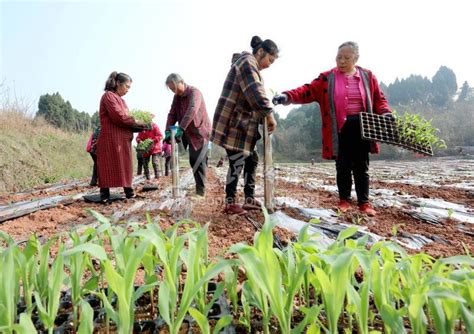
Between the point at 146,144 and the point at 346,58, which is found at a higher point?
the point at 346,58

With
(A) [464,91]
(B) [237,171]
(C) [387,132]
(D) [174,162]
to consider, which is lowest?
(B) [237,171]

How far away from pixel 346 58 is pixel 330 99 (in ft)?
1.15

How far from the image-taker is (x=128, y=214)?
3061 millimetres

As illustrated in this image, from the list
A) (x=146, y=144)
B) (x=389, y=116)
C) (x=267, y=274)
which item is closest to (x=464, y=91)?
(x=146, y=144)

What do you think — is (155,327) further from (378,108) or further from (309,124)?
(309,124)

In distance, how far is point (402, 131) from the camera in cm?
276

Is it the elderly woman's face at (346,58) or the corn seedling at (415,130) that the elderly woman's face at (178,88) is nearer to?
the elderly woman's face at (346,58)

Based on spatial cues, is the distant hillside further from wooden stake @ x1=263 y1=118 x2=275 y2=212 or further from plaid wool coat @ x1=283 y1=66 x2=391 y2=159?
plaid wool coat @ x1=283 y1=66 x2=391 y2=159

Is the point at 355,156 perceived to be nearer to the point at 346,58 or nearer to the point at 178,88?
the point at 346,58

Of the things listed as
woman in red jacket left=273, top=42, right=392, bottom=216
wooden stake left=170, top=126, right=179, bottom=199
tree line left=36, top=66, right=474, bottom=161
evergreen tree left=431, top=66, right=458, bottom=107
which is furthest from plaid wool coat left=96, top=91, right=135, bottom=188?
evergreen tree left=431, top=66, right=458, bottom=107

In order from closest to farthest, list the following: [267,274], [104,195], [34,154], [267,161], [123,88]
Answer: [267,274]
[267,161]
[123,88]
[104,195]
[34,154]

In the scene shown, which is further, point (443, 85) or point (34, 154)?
point (443, 85)

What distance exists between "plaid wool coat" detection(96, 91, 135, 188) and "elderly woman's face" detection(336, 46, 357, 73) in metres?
2.21

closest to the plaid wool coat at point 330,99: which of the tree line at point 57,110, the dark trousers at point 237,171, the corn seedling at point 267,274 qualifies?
the dark trousers at point 237,171
